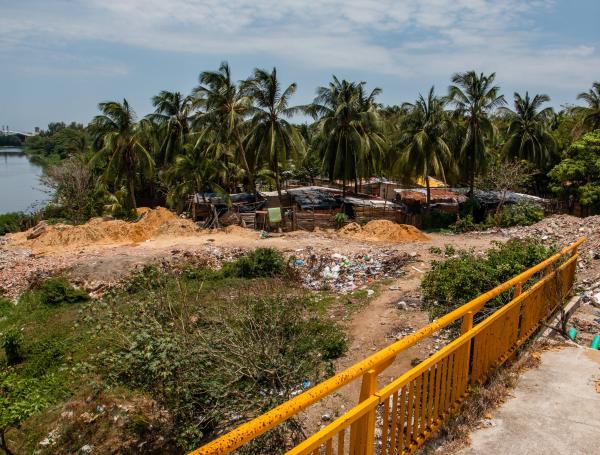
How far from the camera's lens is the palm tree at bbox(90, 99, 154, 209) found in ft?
79.8

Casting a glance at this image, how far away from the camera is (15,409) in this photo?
536 cm

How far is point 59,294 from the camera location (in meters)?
13.1

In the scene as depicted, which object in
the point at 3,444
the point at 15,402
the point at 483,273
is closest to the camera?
the point at 15,402

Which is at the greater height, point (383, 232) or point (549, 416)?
point (549, 416)

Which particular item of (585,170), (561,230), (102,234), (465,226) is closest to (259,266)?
(102,234)

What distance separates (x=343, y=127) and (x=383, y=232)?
7.87 meters

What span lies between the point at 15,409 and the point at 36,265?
12.0 metres

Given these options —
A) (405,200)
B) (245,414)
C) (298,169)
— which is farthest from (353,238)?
(298,169)

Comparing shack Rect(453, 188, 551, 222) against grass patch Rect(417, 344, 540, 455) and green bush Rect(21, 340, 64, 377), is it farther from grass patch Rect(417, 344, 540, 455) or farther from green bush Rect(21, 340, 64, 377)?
grass patch Rect(417, 344, 540, 455)

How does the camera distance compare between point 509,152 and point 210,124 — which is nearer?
point 210,124

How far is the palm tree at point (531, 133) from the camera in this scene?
2959cm

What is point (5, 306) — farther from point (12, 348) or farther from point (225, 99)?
point (225, 99)

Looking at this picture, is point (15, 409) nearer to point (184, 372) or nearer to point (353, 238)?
point (184, 372)

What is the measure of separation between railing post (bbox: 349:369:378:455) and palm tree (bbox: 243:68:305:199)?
71.9ft
